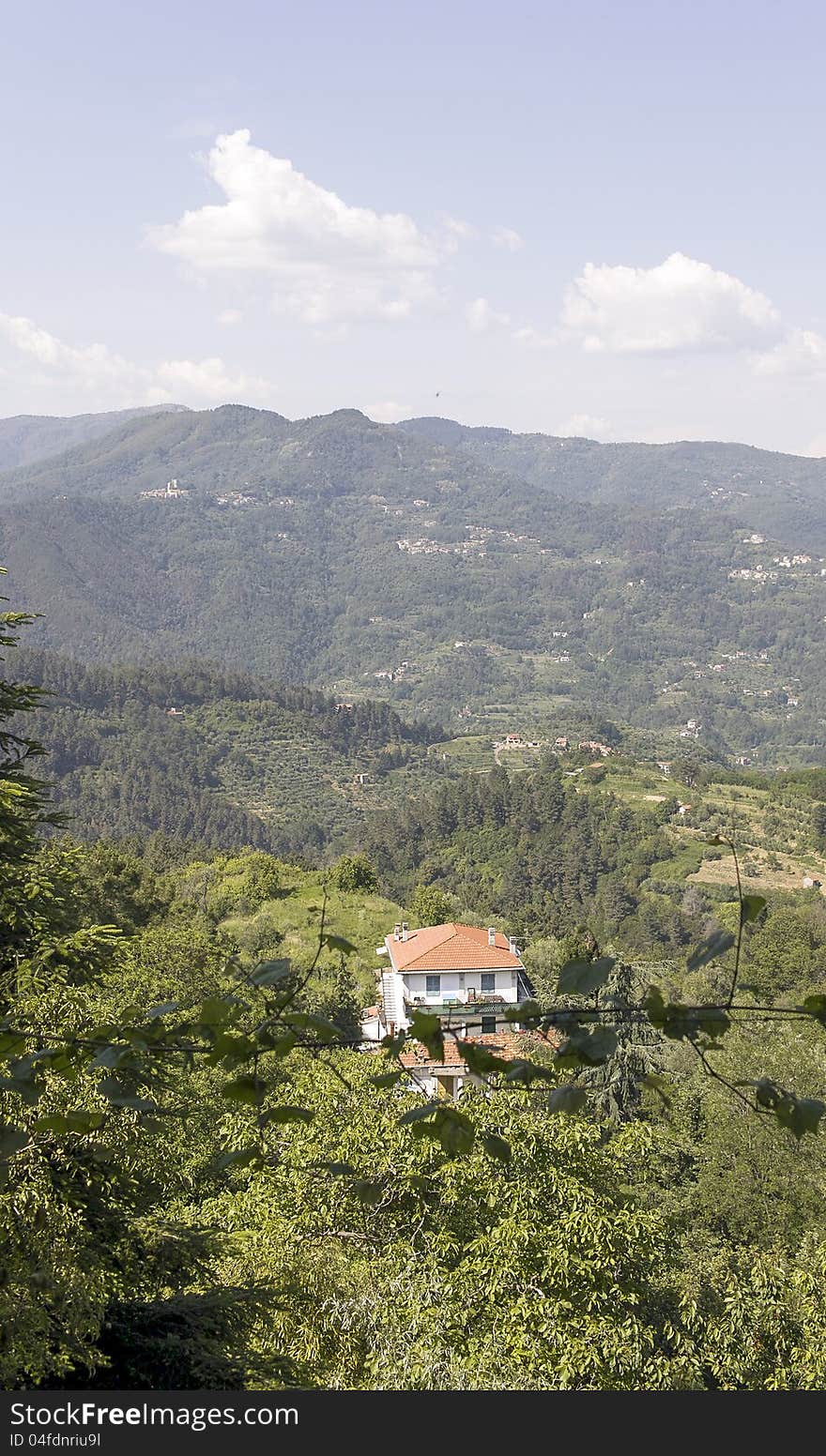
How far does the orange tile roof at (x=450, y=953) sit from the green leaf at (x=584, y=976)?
34.7 m

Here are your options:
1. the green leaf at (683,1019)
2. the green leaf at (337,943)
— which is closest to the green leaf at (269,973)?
the green leaf at (337,943)

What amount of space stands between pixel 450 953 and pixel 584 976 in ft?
117

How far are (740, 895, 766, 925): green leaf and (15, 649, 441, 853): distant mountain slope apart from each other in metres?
98.0

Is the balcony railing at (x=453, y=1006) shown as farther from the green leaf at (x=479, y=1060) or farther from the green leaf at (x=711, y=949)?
the green leaf at (x=711, y=949)

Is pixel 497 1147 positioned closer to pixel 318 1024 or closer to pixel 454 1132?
pixel 454 1132

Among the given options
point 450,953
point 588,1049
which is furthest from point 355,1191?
point 450,953

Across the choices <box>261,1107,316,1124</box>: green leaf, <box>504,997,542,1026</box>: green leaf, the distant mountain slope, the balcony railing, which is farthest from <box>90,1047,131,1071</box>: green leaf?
the distant mountain slope

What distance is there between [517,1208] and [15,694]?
811 cm

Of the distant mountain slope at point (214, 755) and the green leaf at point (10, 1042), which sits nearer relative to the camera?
the green leaf at point (10, 1042)

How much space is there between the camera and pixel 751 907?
2268 mm

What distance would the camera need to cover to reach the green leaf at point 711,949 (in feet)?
7.46

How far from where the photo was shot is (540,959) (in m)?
43.2

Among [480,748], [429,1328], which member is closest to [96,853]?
[429,1328]

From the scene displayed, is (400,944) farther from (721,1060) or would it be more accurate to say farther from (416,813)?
(416,813)
